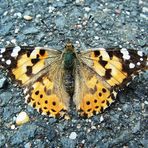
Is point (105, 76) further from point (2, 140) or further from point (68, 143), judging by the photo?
point (2, 140)

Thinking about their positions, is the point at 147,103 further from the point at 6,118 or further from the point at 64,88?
the point at 6,118

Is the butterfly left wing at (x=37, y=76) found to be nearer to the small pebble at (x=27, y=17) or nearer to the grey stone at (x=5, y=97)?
the grey stone at (x=5, y=97)

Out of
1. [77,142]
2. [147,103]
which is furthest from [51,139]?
[147,103]

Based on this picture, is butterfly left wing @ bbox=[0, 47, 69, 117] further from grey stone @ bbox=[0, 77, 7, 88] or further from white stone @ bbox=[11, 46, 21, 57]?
grey stone @ bbox=[0, 77, 7, 88]

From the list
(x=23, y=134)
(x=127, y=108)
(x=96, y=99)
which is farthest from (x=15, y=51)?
(x=127, y=108)

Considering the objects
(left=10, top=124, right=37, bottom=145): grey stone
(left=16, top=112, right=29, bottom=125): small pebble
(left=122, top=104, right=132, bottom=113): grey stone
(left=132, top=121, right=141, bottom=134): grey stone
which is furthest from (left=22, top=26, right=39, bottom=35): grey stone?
(left=132, top=121, right=141, bottom=134): grey stone

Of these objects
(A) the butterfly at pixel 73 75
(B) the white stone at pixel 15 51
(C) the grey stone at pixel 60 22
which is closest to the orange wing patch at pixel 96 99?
(A) the butterfly at pixel 73 75

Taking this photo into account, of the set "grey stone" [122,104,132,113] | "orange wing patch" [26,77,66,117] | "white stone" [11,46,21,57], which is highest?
"white stone" [11,46,21,57]

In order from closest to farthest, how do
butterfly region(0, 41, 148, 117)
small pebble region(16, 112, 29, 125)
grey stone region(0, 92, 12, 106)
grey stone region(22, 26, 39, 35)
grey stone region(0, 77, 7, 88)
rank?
butterfly region(0, 41, 148, 117), small pebble region(16, 112, 29, 125), grey stone region(0, 92, 12, 106), grey stone region(0, 77, 7, 88), grey stone region(22, 26, 39, 35)
